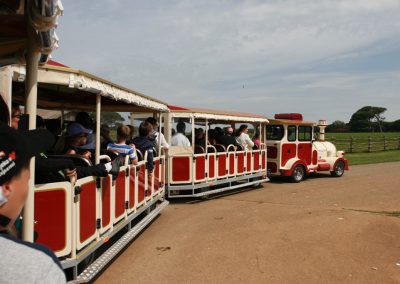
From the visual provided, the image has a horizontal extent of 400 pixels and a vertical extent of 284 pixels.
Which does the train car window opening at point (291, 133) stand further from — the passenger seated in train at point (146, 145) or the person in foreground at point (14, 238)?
the person in foreground at point (14, 238)

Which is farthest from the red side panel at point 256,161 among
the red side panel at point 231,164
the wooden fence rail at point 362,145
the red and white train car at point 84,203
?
the wooden fence rail at point 362,145

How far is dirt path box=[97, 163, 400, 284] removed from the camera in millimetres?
4809

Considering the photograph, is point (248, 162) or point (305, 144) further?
point (305, 144)

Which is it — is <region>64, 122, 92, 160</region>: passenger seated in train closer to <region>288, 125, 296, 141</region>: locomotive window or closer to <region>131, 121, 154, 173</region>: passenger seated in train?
<region>131, 121, 154, 173</region>: passenger seated in train

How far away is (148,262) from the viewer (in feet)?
17.4

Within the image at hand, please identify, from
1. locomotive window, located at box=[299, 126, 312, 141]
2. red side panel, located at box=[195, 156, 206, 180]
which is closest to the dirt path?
red side panel, located at box=[195, 156, 206, 180]

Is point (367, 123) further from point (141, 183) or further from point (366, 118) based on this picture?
point (141, 183)

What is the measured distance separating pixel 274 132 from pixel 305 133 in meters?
1.31

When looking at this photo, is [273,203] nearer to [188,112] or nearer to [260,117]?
[188,112]

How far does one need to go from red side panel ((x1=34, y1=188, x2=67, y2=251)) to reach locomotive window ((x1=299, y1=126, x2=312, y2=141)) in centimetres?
1154

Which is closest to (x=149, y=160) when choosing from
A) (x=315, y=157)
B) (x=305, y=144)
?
(x=305, y=144)

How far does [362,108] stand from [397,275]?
5039 inches

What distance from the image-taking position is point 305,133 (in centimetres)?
1433

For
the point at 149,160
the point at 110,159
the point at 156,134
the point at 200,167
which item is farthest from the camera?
the point at 200,167
